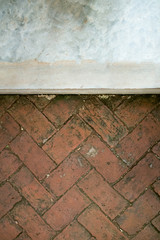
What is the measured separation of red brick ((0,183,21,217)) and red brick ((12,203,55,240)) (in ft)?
0.23

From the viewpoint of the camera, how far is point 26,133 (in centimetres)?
199

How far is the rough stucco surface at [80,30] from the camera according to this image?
1.41 metres

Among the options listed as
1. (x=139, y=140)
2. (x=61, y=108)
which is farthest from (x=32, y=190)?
(x=139, y=140)

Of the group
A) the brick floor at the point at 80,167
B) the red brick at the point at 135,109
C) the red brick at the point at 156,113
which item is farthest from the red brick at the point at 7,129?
the red brick at the point at 156,113

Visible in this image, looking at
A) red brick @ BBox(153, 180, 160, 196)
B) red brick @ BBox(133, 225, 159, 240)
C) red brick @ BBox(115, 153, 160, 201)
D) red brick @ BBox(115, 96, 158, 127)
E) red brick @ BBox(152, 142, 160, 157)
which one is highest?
red brick @ BBox(115, 96, 158, 127)

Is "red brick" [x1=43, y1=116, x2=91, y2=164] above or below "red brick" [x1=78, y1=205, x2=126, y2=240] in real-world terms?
above

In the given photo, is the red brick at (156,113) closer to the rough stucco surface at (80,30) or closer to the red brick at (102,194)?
the rough stucco surface at (80,30)

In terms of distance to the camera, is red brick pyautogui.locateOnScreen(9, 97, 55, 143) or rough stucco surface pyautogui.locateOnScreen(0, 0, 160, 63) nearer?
rough stucco surface pyautogui.locateOnScreen(0, 0, 160, 63)

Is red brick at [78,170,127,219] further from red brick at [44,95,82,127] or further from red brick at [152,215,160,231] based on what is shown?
red brick at [44,95,82,127]

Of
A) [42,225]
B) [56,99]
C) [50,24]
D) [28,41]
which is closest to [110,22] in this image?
[50,24]

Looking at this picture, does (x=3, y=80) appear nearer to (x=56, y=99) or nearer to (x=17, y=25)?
(x=17, y=25)

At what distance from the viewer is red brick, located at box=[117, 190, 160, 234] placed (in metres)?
1.92

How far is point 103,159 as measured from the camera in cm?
Answer: 194

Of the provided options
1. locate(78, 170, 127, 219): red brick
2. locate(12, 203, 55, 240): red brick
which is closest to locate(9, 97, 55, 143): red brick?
locate(78, 170, 127, 219): red brick
